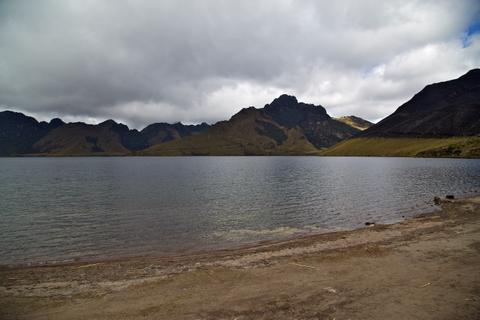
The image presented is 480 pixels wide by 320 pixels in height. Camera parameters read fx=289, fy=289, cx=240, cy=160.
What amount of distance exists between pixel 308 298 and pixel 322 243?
14.6m

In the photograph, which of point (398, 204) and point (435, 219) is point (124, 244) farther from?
point (398, 204)

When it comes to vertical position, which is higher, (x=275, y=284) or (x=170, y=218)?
(x=275, y=284)

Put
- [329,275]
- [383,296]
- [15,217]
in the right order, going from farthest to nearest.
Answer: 1. [15,217]
2. [329,275]
3. [383,296]

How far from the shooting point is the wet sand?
14.2 m

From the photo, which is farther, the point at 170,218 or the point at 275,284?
the point at 170,218

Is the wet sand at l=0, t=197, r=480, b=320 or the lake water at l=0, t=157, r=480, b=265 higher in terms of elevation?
the wet sand at l=0, t=197, r=480, b=320

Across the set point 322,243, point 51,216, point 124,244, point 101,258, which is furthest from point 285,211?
point 51,216

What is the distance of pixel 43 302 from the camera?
56.3ft

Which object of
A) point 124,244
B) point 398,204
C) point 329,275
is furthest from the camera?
point 398,204

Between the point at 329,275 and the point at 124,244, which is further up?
the point at 329,275

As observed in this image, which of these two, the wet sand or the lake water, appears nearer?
the wet sand

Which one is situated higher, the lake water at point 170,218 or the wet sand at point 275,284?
the wet sand at point 275,284

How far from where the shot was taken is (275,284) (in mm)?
17859

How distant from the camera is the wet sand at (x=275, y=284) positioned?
14195 mm
